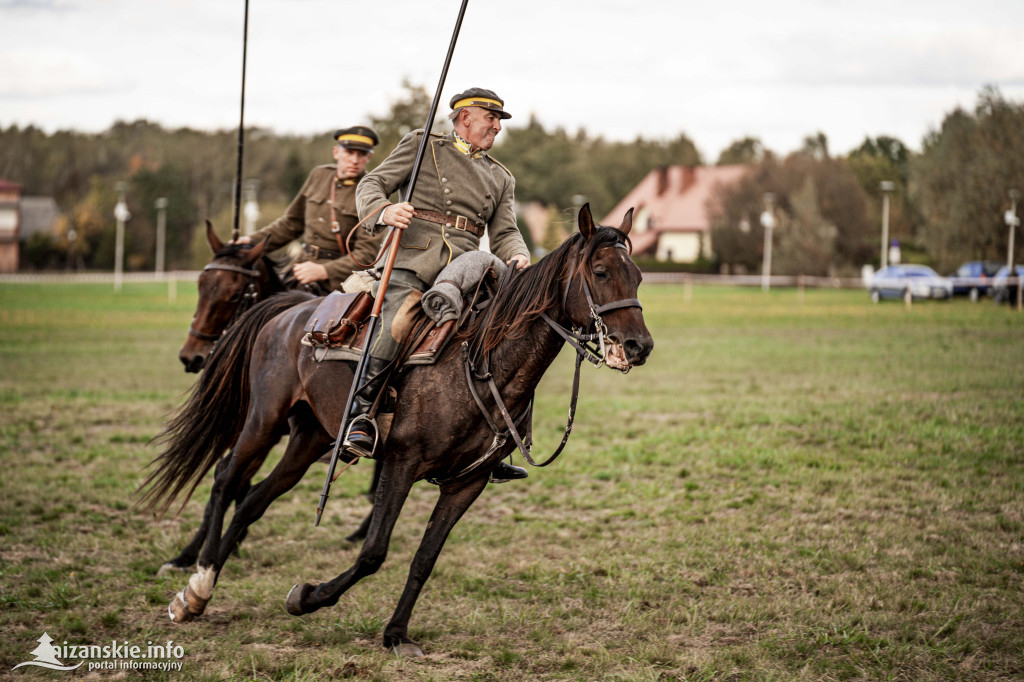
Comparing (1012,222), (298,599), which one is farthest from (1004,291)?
(298,599)

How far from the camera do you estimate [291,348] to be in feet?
19.3

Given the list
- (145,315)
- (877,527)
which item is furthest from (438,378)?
(145,315)

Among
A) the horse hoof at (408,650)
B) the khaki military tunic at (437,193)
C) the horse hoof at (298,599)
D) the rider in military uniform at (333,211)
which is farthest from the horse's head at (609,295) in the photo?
the rider in military uniform at (333,211)

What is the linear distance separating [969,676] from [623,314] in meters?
2.63

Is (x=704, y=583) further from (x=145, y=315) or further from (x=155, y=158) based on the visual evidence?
(x=155, y=158)

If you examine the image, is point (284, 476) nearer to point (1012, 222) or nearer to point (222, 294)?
point (222, 294)

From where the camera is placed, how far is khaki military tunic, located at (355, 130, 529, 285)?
538 centimetres

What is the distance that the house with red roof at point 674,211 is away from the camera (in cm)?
7806

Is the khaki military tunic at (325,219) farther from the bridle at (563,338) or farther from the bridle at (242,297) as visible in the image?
→ the bridle at (563,338)

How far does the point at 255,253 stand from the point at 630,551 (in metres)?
3.86

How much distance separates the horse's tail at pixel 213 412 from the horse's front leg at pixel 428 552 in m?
1.98

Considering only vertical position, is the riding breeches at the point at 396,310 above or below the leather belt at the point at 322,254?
below

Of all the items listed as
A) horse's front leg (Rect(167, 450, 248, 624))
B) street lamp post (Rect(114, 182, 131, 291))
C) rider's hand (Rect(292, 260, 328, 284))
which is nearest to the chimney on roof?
street lamp post (Rect(114, 182, 131, 291))

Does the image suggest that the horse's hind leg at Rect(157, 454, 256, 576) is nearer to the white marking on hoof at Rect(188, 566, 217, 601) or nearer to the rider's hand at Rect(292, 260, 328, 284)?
the white marking on hoof at Rect(188, 566, 217, 601)
